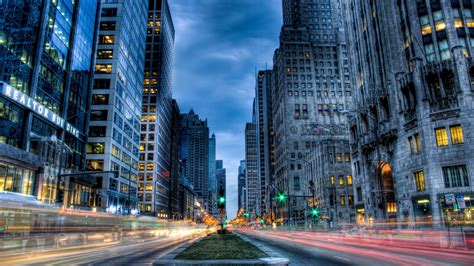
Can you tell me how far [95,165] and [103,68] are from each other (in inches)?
900

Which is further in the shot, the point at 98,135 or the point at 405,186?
the point at 98,135

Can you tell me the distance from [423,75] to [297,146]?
3159 inches

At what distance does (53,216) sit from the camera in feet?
89.1

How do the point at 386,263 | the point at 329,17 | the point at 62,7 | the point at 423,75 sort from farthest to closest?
the point at 329,17 < the point at 62,7 < the point at 423,75 < the point at 386,263

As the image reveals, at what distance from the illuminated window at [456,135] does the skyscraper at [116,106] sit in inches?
2139

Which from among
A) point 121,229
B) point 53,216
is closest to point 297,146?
point 121,229

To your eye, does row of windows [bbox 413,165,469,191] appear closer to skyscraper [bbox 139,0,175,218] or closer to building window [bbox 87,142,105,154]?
building window [bbox 87,142,105,154]

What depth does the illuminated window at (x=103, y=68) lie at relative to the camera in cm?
7862

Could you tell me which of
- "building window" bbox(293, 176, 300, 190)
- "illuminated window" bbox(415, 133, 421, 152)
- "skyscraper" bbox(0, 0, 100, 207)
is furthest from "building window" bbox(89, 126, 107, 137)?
"building window" bbox(293, 176, 300, 190)

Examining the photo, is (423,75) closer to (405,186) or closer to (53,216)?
(405,186)

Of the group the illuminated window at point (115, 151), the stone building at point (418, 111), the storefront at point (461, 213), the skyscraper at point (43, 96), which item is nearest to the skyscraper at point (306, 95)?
the stone building at point (418, 111)

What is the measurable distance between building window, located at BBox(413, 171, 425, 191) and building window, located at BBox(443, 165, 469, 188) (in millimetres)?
3044

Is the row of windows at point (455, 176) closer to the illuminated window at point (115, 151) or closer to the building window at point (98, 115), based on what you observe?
the illuminated window at point (115, 151)

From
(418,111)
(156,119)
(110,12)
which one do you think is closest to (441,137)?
(418,111)
